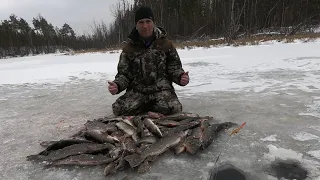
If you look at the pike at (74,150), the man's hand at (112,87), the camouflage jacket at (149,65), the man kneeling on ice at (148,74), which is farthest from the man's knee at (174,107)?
the pike at (74,150)

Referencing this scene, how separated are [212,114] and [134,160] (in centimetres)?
169

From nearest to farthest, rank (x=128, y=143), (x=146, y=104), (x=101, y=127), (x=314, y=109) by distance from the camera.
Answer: (x=128, y=143)
(x=101, y=127)
(x=314, y=109)
(x=146, y=104)

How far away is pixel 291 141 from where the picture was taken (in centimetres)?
263

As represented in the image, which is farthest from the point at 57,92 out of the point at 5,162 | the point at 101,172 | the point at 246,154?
the point at 246,154

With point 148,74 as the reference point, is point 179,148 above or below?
below

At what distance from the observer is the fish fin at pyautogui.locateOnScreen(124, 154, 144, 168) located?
2.21 metres

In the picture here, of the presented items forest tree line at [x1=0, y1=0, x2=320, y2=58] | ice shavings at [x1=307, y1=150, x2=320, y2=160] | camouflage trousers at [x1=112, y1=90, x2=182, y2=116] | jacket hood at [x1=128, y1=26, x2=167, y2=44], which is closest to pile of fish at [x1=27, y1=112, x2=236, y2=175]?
camouflage trousers at [x1=112, y1=90, x2=182, y2=116]

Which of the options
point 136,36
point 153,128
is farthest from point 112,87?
point 153,128

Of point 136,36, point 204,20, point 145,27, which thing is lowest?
point 136,36

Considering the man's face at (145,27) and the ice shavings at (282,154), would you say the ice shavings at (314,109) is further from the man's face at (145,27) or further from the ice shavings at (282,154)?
the man's face at (145,27)

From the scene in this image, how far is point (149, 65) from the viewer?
3814 mm

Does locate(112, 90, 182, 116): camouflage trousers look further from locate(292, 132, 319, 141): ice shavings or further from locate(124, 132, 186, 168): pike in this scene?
locate(292, 132, 319, 141): ice shavings

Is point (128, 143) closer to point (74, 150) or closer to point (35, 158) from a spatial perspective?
point (74, 150)

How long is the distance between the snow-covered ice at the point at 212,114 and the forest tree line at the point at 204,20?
1298 cm
